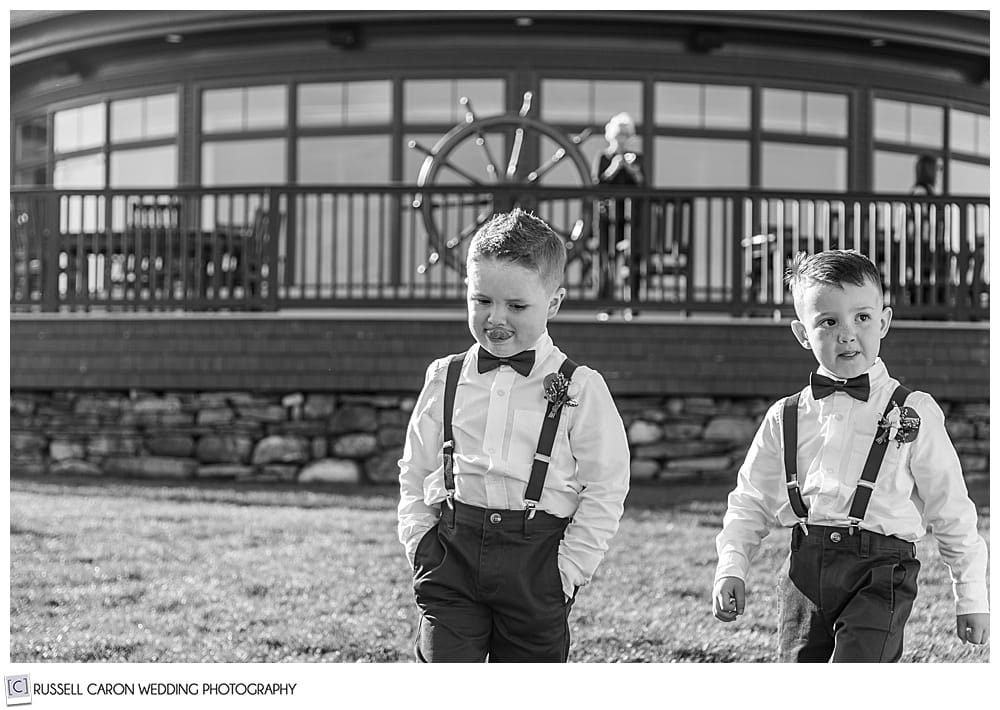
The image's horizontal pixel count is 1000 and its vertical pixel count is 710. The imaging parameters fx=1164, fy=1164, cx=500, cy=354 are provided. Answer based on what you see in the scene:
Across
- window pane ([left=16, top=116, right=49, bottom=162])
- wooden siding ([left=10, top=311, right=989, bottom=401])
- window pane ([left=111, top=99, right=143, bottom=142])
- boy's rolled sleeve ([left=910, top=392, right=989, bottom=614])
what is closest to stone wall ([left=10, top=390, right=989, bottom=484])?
wooden siding ([left=10, top=311, right=989, bottom=401])

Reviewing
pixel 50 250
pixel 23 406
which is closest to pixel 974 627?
pixel 23 406

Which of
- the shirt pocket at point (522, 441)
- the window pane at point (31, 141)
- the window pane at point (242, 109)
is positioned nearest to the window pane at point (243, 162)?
the window pane at point (242, 109)

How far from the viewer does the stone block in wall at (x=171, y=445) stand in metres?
7.96

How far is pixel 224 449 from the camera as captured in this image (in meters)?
7.91

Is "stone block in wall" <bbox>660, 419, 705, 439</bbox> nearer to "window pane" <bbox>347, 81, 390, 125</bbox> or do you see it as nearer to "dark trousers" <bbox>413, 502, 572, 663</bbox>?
"window pane" <bbox>347, 81, 390, 125</bbox>

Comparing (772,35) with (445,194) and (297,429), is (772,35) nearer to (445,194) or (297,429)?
(445,194)

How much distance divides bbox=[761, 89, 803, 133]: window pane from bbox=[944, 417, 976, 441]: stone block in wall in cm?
433

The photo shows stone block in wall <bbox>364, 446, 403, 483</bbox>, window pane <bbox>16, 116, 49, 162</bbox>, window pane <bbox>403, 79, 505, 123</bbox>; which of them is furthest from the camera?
window pane <bbox>16, 116, 49, 162</bbox>

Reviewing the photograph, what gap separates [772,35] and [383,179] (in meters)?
3.95

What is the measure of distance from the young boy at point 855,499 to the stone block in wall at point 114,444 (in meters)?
6.09

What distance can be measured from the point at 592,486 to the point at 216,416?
580 centimetres

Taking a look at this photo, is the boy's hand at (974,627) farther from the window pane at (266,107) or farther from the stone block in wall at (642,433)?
the window pane at (266,107)

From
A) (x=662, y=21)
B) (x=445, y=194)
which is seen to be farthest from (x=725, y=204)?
(x=662, y=21)

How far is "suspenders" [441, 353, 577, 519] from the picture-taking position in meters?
2.60
